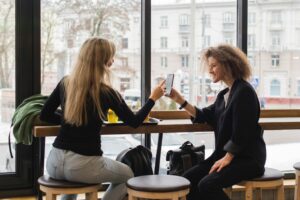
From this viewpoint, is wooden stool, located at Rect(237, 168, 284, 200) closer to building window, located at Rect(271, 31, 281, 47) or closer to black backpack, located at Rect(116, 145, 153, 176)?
black backpack, located at Rect(116, 145, 153, 176)

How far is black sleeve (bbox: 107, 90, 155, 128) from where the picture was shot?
8.11 ft

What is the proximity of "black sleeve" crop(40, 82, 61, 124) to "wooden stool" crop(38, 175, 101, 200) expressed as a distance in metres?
0.39

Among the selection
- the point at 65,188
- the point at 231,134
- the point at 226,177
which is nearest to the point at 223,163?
the point at 226,177

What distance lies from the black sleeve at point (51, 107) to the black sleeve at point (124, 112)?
34 centimetres

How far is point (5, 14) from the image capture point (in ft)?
10.4

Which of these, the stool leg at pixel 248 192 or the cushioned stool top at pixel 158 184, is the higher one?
the cushioned stool top at pixel 158 184

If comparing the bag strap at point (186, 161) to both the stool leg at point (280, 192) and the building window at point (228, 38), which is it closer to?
the stool leg at point (280, 192)

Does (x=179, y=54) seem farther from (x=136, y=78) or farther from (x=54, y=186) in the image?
(x=54, y=186)

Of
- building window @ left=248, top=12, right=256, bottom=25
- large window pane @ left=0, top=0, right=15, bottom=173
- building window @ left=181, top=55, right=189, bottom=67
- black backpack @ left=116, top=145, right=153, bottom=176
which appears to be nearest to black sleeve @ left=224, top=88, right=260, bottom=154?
black backpack @ left=116, top=145, right=153, bottom=176

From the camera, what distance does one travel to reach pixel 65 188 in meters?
2.33

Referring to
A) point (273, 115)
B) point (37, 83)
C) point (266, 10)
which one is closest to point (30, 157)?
point (37, 83)

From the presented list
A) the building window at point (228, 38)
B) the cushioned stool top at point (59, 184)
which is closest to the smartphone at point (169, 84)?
the cushioned stool top at point (59, 184)

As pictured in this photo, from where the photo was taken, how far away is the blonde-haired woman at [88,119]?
238 cm

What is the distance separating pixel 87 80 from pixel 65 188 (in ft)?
1.96
